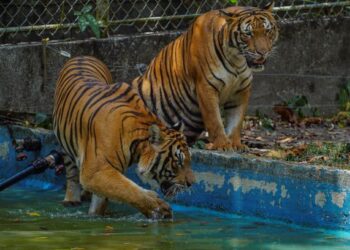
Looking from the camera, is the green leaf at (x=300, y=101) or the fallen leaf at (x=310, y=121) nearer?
the fallen leaf at (x=310, y=121)

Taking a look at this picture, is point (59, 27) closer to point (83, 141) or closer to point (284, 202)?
point (83, 141)

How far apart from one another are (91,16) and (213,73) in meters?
Answer: 1.80

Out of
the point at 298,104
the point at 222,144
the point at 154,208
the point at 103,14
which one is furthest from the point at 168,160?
the point at 298,104

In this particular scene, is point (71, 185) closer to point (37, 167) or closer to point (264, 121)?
point (37, 167)

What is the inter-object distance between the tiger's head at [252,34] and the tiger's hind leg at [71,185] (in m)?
1.44

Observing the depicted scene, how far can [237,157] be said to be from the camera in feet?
23.9

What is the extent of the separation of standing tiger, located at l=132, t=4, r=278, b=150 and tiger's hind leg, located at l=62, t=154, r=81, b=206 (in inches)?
33.7

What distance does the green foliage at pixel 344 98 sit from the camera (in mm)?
10516

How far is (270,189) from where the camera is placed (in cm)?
703

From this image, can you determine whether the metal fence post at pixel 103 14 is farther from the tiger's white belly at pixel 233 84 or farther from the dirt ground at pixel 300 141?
the tiger's white belly at pixel 233 84

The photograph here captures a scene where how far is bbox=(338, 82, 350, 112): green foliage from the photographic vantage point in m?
10.5

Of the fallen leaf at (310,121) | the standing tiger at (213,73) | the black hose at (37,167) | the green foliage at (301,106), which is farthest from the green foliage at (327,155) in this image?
the green foliage at (301,106)

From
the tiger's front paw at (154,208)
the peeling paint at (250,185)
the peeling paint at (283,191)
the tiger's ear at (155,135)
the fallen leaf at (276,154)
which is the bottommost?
the tiger's front paw at (154,208)

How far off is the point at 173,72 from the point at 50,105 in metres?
1.42
